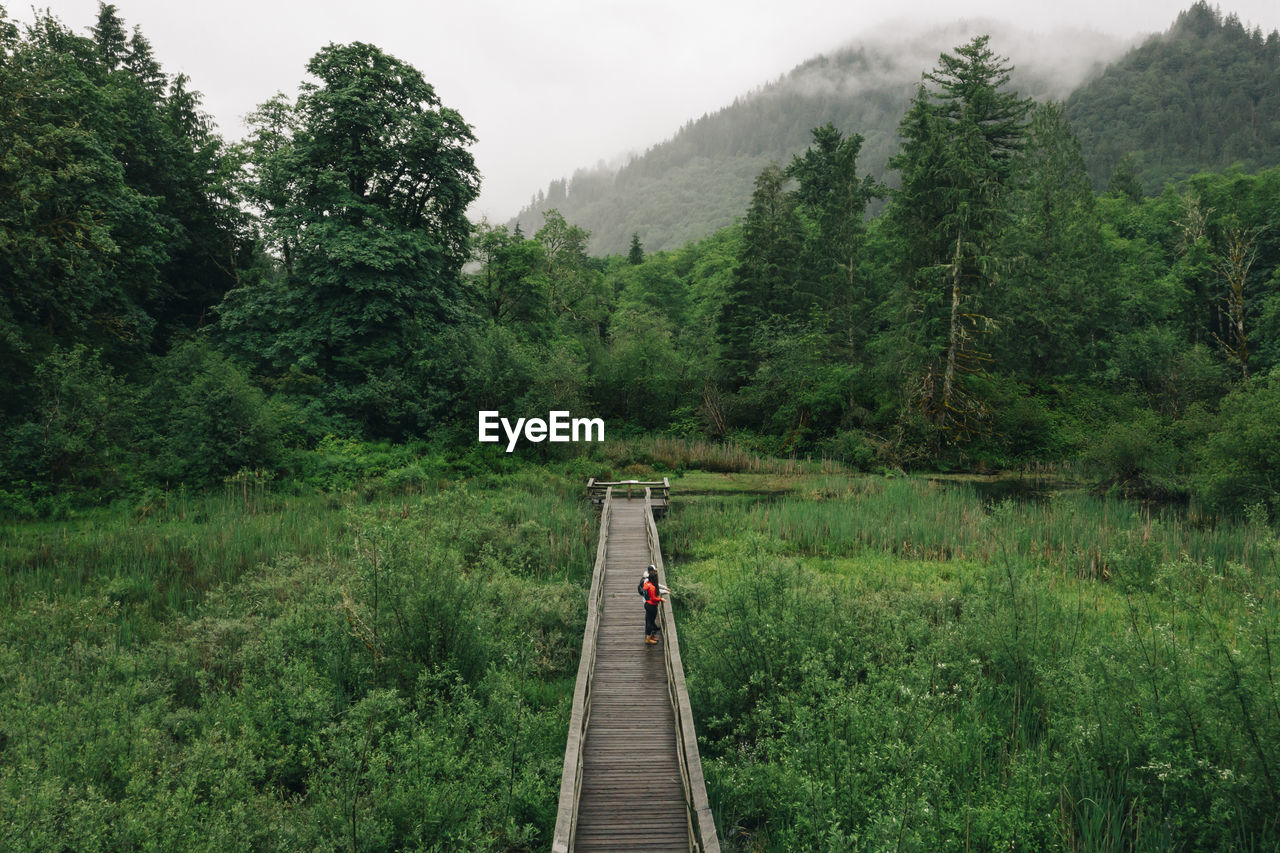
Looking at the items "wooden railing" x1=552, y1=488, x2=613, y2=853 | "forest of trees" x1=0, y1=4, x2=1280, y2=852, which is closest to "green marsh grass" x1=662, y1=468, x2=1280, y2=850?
"forest of trees" x1=0, y1=4, x2=1280, y2=852

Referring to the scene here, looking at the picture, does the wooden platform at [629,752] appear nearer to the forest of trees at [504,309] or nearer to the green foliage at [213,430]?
the green foliage at [213,430]

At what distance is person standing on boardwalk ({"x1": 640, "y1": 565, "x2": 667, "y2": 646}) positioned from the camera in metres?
12.0

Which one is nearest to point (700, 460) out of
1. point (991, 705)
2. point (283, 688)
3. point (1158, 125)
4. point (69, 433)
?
point (991, 705)

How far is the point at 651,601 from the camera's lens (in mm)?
12008

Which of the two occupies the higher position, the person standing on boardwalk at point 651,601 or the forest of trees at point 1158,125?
the forest of trees at point 1158,125

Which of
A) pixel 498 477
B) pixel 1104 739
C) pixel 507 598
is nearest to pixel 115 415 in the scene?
pixel 498 477

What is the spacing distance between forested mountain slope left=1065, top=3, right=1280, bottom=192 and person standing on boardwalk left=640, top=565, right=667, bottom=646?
3751 inches

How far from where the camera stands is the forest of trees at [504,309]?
70.7 feet

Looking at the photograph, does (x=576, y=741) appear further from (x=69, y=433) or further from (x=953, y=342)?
(x=953, y=342)

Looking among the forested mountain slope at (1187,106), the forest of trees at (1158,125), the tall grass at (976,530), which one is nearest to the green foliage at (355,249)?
the tall grass at (976,530)

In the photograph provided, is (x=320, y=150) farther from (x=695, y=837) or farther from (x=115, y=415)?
(x=695, y=837)

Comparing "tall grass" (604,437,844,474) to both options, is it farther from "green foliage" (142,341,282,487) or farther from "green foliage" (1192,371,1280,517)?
"green foliage" (142,341,282,487)

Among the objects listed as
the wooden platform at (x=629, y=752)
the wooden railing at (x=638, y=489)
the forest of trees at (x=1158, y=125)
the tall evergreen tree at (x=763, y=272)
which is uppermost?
the forest of trees at (x=1158, y=125)
